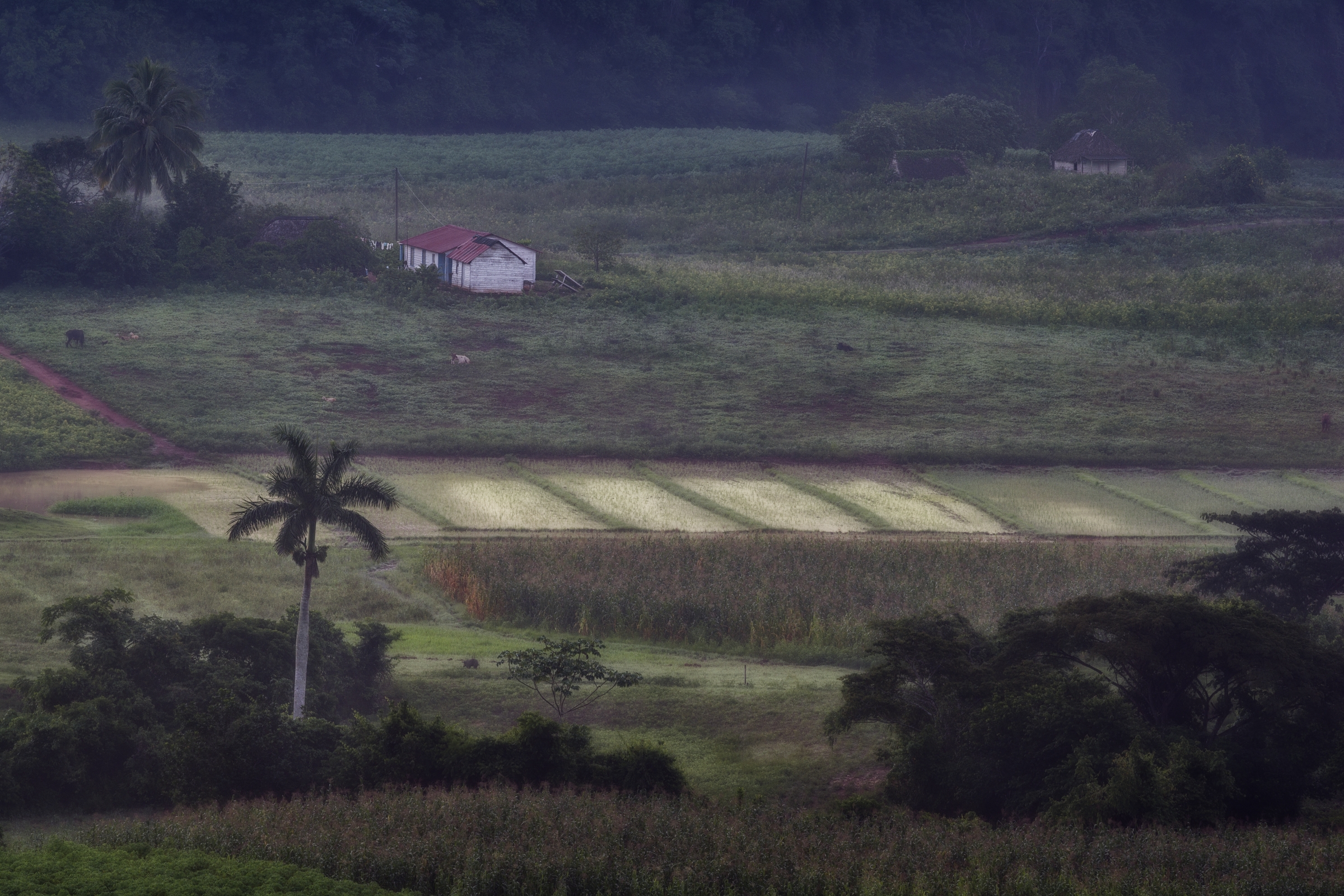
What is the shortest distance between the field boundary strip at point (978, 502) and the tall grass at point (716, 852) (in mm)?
18443

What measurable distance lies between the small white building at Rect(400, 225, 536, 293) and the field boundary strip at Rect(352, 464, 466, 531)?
939 inches

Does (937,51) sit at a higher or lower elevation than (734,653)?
higher

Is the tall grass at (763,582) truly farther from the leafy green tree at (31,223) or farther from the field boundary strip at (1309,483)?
the leafy green tree at (31,223)

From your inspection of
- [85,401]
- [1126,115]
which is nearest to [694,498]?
[85,401]

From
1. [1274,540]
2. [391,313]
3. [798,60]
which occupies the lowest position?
[1274,540]

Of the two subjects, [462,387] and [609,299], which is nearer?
[462,387]

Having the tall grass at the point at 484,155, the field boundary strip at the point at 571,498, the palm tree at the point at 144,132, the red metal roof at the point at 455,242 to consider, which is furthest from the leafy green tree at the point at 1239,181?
the palm tree at the point at 144,132

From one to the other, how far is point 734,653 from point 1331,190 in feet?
279

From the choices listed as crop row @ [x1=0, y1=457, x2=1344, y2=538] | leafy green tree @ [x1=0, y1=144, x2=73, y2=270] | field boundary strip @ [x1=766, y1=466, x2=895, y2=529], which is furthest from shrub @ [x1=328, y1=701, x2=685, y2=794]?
leafy green tree @ [x1=0, y1=144, x2=73, y2=270]

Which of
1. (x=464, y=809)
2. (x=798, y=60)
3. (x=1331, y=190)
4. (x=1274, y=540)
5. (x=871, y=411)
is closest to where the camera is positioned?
(x=464, y=809)

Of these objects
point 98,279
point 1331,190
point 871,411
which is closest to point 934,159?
point 1331,190

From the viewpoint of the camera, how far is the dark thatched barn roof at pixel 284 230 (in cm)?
6631

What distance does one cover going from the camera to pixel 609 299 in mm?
60969

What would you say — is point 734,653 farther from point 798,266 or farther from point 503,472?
point 798,266
